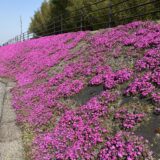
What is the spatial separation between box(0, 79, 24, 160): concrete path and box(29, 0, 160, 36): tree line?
300 inches

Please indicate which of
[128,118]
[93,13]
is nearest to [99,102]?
[128,118]

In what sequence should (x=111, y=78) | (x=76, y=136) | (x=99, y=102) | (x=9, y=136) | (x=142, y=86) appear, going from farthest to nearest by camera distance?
(x=111, y=78), (x=9, y=136), (x=99, y=102), (x=142, y=86), (x=76, y=136)

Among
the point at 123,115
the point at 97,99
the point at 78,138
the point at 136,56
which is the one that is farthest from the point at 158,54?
the point at 78,138

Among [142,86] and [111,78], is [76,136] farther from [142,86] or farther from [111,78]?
[111,78]

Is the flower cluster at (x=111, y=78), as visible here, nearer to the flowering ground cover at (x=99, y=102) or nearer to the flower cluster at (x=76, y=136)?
the flowering ground cover at (x=99, y=102)

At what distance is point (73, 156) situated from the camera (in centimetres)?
755

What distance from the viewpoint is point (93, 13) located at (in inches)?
1125

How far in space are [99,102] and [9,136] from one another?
9.10ft

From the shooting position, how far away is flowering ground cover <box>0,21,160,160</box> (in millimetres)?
7688

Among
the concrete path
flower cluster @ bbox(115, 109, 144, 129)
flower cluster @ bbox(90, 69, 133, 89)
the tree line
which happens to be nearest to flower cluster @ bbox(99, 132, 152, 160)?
flower cluster @ bbox(115, 109, 144, 129)

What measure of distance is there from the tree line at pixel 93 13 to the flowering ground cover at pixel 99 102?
3701mm

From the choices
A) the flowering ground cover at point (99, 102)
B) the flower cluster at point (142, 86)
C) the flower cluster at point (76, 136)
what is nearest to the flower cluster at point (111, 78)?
the flowering ground cover at point (99, 102)

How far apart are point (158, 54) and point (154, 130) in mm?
3523

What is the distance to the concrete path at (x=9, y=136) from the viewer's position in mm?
8656
